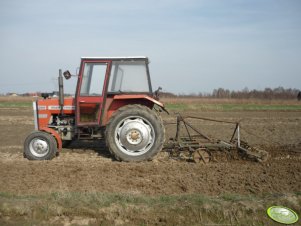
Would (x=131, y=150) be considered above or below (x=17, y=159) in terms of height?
above

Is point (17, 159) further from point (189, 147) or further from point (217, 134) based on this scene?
point (217, 134)

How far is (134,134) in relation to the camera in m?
6.78

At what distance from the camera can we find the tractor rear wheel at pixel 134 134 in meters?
6.77

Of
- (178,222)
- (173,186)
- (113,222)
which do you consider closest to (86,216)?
(113,222)

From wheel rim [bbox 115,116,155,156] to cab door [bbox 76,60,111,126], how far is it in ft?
2.09

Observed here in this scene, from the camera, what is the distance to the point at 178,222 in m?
4.03

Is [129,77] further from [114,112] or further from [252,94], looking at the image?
[252,94]

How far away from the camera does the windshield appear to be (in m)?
7.04

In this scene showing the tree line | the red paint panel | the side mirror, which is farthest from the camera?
the tree line

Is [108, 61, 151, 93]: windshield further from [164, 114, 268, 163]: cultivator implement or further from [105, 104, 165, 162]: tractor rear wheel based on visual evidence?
[164, 114, 268, 163]: cultivator implement

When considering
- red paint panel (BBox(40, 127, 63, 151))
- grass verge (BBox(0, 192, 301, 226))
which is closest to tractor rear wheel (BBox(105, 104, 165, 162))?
red paint panel (BBox(40, 127, 63, 151))

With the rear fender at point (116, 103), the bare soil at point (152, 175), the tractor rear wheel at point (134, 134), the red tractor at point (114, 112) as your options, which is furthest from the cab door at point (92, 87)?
the bare soil at point (152, 175)

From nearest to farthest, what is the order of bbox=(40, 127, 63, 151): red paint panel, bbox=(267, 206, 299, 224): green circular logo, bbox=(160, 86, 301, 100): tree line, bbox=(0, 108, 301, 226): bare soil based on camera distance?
bbox=(267, 206, 299, 224): green circular logo < bbox=(0, 108, 301, 226): bare soil < bbox=(40, 127, 63, 151): red paint panel < bbox=(160, 86, 301, 100): tree line

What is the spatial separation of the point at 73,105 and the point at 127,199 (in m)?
3.62
